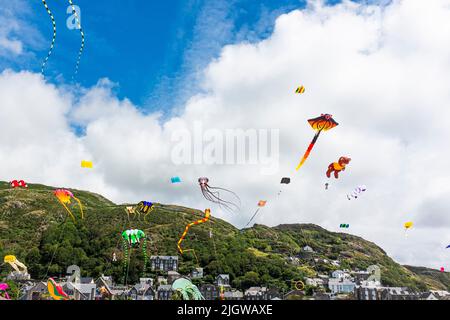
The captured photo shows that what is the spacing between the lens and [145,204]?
42.4 metres

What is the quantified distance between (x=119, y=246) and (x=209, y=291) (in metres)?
40.7

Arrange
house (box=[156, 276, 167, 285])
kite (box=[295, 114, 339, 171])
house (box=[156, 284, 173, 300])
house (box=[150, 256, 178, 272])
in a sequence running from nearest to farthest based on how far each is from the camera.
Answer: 1. kite (box=[295, 114, 339, 171])
2. house (box=[156, 284, 173, 300])
3. house (box=[156, 276, 167, 285])
4. house (box=[150, 256, 178, 272])

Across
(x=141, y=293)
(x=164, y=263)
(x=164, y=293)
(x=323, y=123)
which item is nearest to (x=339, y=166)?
(x=323, y=123)

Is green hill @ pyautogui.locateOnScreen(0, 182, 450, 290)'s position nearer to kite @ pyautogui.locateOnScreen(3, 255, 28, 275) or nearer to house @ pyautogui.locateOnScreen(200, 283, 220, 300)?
kite @ pyautogui.locateOnScreen(3, 255, 28, 275)

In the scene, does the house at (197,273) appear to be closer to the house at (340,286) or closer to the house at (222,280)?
the house at (222,280)

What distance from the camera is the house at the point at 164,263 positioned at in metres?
102

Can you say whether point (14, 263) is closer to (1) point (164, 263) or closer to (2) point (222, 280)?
(1) point (164, 263)

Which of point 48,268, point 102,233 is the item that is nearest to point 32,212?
point 102,233

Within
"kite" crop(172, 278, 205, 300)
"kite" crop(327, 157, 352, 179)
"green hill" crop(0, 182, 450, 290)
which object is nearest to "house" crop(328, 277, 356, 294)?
"green hill" crop(0, 182, 450, 290)

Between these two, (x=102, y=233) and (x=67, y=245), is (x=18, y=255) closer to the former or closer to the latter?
(x=67, y=245)

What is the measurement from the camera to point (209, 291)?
8194 cm

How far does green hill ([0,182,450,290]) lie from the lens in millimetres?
99875

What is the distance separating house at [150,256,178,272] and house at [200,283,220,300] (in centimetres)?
2046
